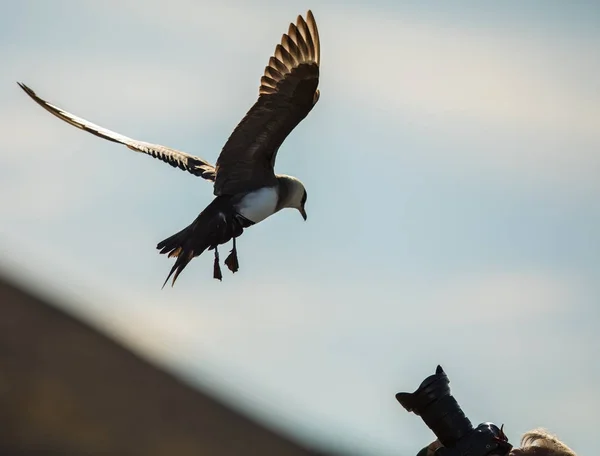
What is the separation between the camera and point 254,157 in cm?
1051

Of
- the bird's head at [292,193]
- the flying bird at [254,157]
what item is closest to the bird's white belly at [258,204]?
the flying bird at [254,157]

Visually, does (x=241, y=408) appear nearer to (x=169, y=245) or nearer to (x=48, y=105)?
(x=169, y=245)

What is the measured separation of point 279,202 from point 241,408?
21.7 feet

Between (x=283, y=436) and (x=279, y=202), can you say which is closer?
(x=283, y=436)

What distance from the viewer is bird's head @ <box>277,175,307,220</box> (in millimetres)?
11445

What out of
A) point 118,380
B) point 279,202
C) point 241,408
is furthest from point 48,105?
point 118,380

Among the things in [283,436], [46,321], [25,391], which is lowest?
[25,391]

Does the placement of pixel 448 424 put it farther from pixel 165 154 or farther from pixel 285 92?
pixel 165 154

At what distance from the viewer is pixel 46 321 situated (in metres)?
3.56

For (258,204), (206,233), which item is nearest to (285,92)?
(258,204)

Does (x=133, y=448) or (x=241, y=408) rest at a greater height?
(x=241, y=408)

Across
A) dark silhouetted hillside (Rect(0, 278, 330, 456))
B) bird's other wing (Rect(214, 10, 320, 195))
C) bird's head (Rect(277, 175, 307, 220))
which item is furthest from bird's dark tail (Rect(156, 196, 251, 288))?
dark silhouetted hillside (Rect(0, 278, 330, 456))

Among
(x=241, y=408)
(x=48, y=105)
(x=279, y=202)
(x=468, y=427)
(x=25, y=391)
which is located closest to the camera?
(x=25, y=391)

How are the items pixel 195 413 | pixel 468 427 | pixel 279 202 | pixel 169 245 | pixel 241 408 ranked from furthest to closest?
pixel 279 202
pixel 169 245
pixel 241 408
pixel 195 413
pixel 468 427
